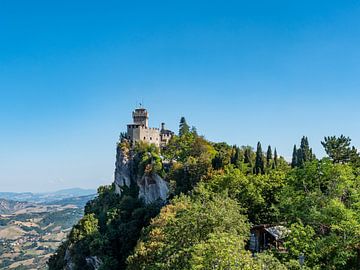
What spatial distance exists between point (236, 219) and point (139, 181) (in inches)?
1943

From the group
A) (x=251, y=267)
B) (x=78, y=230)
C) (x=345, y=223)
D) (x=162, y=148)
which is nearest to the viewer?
(x=251, y=267)

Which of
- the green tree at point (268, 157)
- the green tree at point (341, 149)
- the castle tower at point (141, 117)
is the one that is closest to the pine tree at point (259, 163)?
the green tree at point (268, 157)

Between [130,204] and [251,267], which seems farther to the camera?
[130,204]

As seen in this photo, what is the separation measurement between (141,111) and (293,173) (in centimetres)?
5804

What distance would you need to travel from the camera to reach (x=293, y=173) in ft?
123

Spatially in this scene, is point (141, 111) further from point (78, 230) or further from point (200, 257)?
point (200, 257)

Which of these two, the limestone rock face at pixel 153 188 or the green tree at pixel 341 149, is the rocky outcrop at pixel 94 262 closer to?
the limestone rock face at pixel 153 188

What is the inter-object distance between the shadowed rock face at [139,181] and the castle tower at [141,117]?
768cm

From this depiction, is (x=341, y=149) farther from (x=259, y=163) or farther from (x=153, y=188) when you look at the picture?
(x=153, y=188)

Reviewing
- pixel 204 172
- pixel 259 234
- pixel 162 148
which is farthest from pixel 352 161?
pixel 162 148

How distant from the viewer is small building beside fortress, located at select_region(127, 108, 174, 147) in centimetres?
8812

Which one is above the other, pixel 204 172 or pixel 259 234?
pixel 204 172

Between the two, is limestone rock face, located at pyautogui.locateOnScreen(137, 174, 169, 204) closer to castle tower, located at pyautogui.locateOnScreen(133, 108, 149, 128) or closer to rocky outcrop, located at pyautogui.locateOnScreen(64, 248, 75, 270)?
rocky outcrop, located at pyautogui.locateOnScreen(64, 248, 75, 270)

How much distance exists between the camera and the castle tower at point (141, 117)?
298ft
